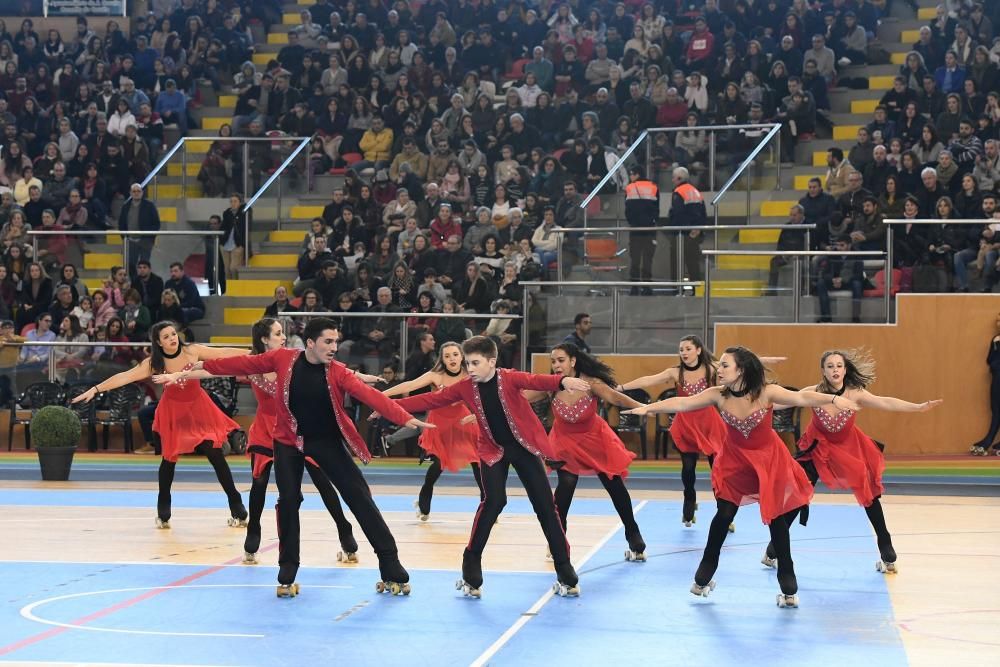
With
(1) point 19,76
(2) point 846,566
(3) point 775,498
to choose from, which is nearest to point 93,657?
(3) point 775,498

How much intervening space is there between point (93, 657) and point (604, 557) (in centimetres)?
445

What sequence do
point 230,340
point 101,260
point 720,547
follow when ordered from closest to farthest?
point 720,547 → point 230,340 → point 101,260

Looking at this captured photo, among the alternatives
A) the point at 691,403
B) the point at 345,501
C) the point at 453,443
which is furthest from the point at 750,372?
the point at 453,443

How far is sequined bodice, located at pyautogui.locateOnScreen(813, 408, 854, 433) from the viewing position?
10.4 m

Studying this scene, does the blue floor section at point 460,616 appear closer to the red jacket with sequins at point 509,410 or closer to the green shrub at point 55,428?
the red jacket with sequins at point 509,410

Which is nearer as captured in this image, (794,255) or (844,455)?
(844,455)

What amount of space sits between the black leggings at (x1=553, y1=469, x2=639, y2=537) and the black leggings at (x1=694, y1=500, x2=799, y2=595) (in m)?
1.52

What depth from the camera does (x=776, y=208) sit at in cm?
1862

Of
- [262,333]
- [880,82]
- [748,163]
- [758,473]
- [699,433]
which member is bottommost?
[699,433]

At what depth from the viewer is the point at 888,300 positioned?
17.3 m

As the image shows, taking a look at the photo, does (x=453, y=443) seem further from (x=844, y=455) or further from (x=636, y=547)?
(x=844, y=455)

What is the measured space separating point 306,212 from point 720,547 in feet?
48.5

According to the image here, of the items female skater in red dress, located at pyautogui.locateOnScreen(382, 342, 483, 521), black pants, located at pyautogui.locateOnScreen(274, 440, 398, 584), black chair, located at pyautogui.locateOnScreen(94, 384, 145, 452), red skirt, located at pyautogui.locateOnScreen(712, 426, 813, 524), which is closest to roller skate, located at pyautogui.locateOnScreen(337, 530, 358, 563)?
black pants, located at pyautogui.locateOnScreen(274, 440, 398, 584)

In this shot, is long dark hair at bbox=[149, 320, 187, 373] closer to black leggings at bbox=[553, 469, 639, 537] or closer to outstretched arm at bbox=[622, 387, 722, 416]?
black leggings at bbox=[553, 469, 639, 537]
